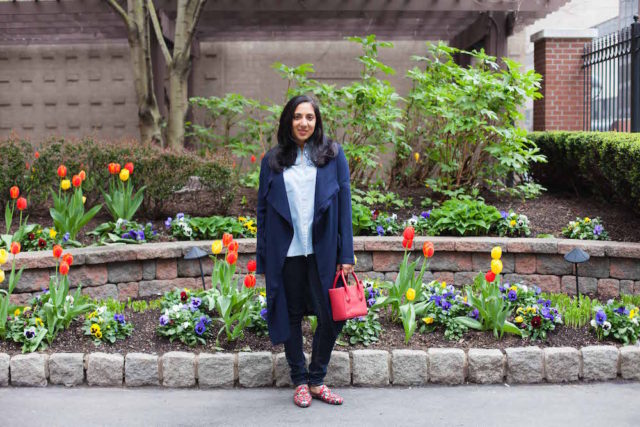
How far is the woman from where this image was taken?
12.3 feet

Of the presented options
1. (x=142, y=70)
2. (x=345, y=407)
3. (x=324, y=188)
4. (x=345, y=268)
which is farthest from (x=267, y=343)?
(x=142, y=70)

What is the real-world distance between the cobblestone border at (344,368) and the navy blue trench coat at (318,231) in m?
0.53

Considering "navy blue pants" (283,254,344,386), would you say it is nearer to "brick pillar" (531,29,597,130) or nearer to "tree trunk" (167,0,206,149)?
"tree trunk" (167,0,206,149)

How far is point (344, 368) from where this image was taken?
4.16m

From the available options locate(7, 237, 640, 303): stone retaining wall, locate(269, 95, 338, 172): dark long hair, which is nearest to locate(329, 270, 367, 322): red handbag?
locate(269, 95, 338, 172): dark long hair

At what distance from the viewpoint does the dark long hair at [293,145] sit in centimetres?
379

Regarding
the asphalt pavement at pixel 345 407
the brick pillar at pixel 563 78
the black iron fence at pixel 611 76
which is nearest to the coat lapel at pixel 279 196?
the asphalt pavement at pixel 345 407

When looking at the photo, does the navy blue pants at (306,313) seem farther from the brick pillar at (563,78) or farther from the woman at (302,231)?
the brick pillar at (563,78)

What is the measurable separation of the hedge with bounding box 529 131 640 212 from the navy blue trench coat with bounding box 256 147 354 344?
3497 millimetres

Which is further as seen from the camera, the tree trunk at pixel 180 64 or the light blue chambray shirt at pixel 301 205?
the tree trunk at pixel 180 64

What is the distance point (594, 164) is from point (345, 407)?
4.49m

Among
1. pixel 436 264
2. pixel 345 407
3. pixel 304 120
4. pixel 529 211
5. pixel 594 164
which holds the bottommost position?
pixel 345 407

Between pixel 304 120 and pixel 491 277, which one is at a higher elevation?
pixel 304 120

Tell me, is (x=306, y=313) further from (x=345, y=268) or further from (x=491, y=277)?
(x=491, y=277)
